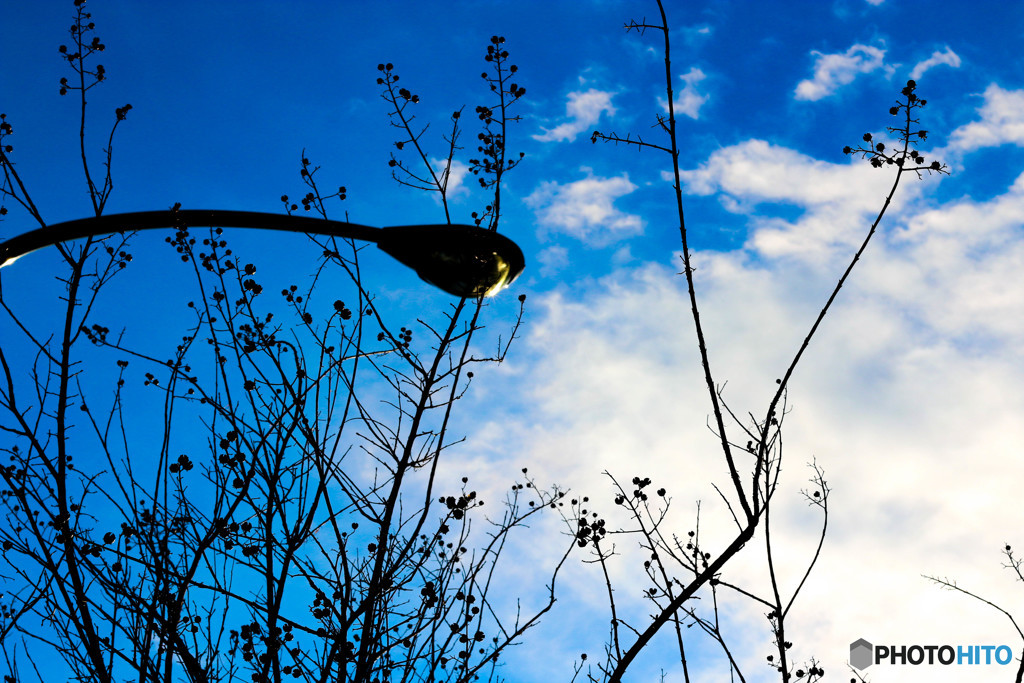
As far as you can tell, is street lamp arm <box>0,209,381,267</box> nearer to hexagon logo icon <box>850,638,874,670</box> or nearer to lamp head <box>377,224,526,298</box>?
lamp head <box>377,224,526,298</box>

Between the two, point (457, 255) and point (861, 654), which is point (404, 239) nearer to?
point (457, 255)

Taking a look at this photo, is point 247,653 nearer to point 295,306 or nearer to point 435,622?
point 435,622

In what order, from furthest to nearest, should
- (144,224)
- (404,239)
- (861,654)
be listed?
(861,654) → (404,239) → (144,224)

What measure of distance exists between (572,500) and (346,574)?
A: 1856 mm

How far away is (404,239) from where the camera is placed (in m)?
3.54

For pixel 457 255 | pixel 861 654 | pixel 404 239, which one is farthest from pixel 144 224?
pixel 861 654

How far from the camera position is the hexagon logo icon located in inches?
171

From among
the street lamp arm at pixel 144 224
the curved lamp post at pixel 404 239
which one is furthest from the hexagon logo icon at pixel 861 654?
the street lamp arm at pixel 144 224

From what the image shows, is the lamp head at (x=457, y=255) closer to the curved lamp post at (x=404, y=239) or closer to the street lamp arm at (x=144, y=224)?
the curved lamp post at (x=404, y=239)

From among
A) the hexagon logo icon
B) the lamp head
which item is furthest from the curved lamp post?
the hexagon logo icon

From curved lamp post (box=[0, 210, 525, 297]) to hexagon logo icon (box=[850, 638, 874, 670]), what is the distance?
3.10 metres

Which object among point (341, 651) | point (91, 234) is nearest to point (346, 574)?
point (341, 651)

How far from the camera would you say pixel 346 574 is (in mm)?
3092

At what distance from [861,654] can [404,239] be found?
3.66m
